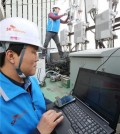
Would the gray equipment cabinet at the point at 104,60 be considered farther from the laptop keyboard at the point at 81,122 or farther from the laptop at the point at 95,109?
the laptop keyboard at the point at 81,122

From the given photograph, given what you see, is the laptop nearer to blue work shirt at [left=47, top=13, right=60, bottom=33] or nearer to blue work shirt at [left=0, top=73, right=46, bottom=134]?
blue work shirt at [left=0, top=73, right=46, bottom=134]

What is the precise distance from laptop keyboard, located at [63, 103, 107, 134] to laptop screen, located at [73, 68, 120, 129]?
52 mm

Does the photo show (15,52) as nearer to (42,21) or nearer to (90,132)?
(90,132)

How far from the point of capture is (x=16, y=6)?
6.20 m

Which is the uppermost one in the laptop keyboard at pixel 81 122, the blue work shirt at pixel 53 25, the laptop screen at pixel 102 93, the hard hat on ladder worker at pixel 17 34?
the blue work shirt at pixel 53 25

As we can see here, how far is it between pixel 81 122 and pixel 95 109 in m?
0.12

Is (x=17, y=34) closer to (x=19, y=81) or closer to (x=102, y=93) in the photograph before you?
(x=19, y=81)

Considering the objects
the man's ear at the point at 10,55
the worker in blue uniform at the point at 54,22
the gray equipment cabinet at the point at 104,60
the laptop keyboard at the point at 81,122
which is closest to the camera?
the laptop keyboard at the point at 81,122

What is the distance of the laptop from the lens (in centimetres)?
61

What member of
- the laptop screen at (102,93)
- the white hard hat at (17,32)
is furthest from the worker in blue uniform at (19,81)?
the laptop screen at (102,93)

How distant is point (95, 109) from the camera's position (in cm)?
76

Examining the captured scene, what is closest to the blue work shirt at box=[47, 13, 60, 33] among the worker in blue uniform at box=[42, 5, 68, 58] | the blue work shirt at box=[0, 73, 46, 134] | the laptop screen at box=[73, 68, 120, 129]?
the worker in blue uniform at box=[42, 5, 68, 58]

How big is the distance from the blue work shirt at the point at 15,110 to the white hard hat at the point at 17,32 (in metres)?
0.18

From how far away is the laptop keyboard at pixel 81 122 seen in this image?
0.60 meters
